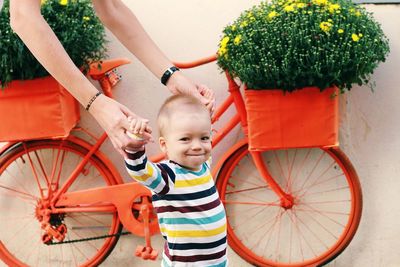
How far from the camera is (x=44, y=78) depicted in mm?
2984

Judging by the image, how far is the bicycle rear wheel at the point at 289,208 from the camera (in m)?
3.32

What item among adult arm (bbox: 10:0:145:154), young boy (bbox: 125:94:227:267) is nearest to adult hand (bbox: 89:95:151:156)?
adult arm (bbox: 10:0:145:154)

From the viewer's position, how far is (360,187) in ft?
10.4

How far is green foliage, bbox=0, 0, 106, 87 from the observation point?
285 centimetres

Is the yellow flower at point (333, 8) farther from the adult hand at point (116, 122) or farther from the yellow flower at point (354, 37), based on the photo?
the adult hand at point (116, 122)

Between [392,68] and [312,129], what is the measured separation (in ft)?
2.09

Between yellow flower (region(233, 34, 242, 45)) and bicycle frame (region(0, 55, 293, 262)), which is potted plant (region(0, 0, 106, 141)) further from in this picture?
yellow flower (region(233, 34, 242, 45))

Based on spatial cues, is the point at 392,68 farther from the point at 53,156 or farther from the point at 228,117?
the point at 53,156

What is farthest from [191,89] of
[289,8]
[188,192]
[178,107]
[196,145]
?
[289,8]

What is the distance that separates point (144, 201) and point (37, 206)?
0.57 meters

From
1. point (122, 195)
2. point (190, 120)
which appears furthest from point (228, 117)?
point (190, 120)

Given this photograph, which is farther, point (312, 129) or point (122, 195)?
point (122, 195)

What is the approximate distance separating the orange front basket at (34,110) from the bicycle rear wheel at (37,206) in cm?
24

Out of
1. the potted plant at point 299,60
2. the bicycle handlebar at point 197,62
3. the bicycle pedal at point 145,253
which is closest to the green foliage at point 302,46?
the potted plant at point 299,60
